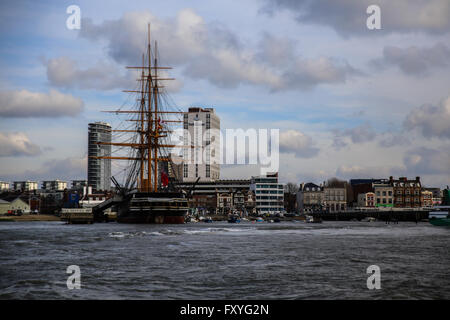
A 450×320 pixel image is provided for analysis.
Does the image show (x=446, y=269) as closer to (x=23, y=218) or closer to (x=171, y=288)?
(x=171, y=288)

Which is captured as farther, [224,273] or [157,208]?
[157,208]

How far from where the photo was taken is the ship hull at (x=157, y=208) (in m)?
111

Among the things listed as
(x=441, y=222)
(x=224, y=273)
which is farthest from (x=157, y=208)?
(x=224, y=273)

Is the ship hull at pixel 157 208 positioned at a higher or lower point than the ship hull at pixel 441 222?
higher

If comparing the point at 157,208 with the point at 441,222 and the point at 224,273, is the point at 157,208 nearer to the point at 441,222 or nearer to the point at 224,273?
the point at 441,222

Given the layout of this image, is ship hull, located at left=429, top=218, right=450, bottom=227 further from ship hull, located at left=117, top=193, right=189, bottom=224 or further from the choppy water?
the choppy water

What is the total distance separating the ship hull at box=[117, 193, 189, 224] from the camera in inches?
4385

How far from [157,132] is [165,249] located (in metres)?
88.1

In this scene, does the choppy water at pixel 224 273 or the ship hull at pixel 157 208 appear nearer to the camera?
the choppy water at pixel 224 273

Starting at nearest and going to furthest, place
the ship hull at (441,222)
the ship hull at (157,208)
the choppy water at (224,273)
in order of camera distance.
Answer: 1. the choppy water at (224,273)
2. the ship hull at (441,222)
3. the ship hull at (157,208)

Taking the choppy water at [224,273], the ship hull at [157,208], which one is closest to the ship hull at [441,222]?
the ship hull at [157,208]

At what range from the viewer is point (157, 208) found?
111375 millimetres

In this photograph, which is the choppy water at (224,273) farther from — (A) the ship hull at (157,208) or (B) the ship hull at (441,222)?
(B) the ship hull at (441,222)

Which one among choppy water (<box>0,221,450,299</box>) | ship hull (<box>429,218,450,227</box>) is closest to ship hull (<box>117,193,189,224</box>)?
ship hull (<box>429,218,450,227</box>)
